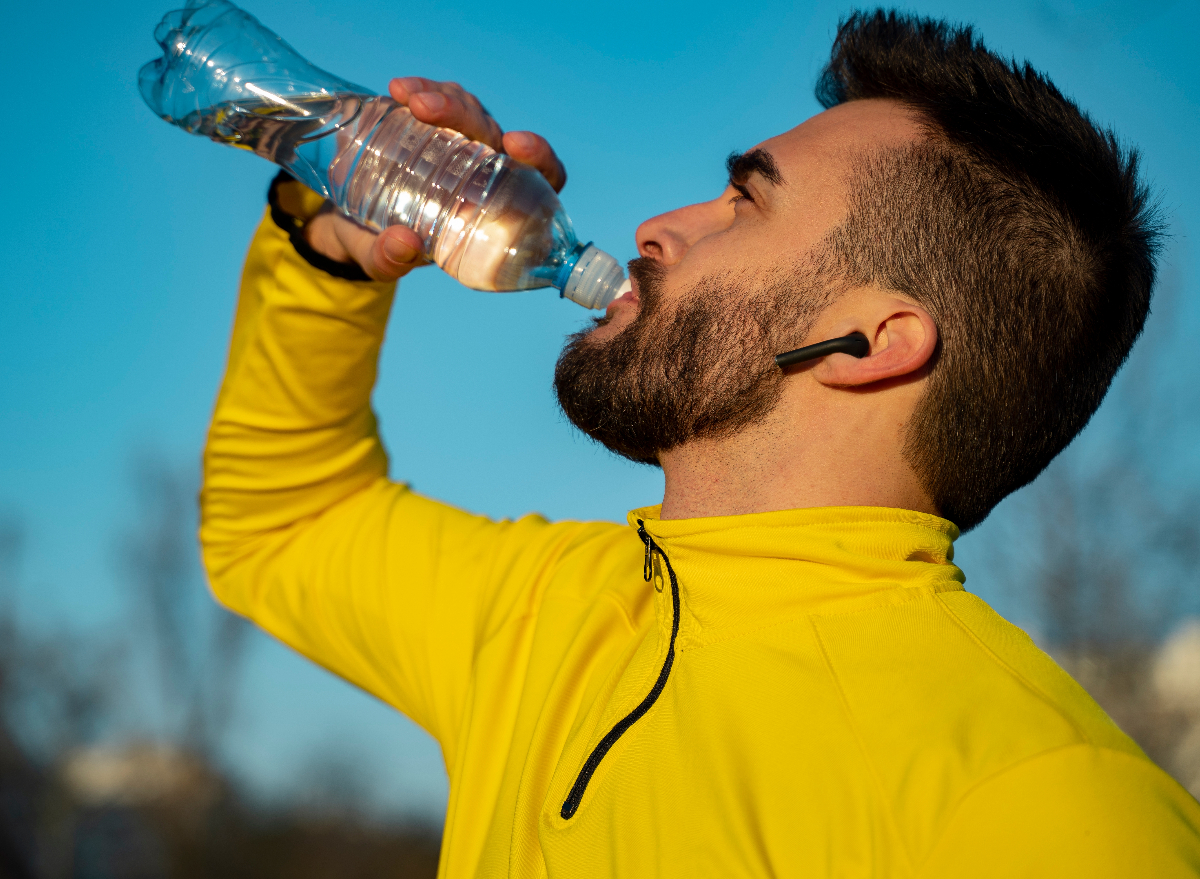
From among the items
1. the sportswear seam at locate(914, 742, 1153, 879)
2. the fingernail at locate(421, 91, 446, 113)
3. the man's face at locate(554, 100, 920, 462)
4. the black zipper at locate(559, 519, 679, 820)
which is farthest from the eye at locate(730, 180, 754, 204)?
the sportswear seam at locate(914, 742, 1153, 879)

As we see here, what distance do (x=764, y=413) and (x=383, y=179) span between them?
1.07 m

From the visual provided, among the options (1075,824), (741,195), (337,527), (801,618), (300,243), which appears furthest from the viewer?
(337,527)

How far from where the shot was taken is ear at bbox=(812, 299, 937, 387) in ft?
4.51

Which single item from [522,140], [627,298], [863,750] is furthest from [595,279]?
[863,750]

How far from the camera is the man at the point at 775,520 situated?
3.11 feet

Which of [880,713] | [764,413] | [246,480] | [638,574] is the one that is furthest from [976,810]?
[246,480]

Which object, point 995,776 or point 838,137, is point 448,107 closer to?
point 838,137

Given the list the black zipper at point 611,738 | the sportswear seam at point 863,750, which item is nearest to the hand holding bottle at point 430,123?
the black zipper at point 611,738

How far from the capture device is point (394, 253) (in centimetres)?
161

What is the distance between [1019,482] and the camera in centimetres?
154

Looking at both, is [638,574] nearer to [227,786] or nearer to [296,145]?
[296,145]

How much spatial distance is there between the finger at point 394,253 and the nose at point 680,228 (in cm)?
43

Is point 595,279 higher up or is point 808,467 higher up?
point 595,279

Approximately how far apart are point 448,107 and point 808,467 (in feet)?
3.06
